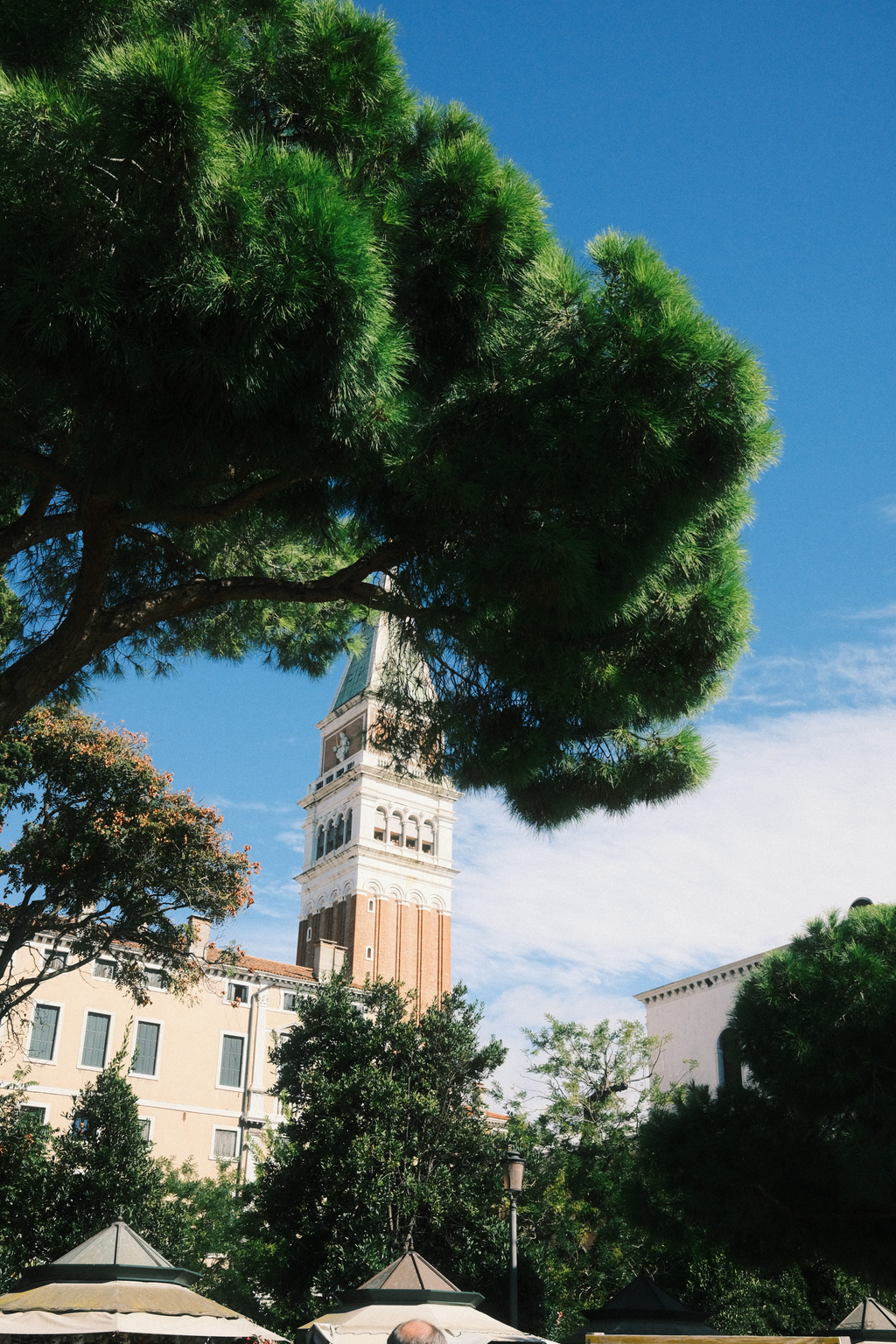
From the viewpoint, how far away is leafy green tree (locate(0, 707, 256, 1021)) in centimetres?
1641

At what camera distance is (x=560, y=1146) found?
22953 millimetres

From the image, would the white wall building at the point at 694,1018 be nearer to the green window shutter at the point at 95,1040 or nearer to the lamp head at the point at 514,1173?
the green window shutter at the point at 95,1040

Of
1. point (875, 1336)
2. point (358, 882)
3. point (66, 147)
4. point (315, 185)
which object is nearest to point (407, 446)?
point (315, 185)

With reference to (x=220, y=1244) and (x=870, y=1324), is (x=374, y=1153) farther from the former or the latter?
(x=220, y=1244)

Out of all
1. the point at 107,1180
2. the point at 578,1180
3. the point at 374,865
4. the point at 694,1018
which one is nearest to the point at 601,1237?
the point at 578,1180

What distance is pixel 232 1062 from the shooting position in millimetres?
39469

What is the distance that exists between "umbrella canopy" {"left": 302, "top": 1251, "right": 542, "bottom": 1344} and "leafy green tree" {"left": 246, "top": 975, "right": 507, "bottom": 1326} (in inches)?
199

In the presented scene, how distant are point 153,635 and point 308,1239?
39.0 feet

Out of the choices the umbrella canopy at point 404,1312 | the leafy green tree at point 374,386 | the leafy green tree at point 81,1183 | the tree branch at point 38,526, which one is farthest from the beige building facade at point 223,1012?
the leafy green tree at point 374,386

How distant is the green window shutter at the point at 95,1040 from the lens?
36.2 metres

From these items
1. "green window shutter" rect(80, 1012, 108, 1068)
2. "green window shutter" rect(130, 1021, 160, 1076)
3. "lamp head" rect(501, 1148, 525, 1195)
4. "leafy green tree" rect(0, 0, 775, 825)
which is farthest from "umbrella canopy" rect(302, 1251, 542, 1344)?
"green window shutter" rect(130, 1021, 160, 1076)

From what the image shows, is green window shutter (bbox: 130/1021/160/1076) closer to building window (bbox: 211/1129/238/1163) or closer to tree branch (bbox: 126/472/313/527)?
building window (bbox: 211/1129/238/1163)

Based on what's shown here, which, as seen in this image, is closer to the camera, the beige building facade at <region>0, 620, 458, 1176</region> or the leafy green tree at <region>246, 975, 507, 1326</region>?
the leafy green tree at <region>246, 975, 507, 1326</region>

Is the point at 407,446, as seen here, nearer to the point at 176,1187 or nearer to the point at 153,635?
the point at 153,635
